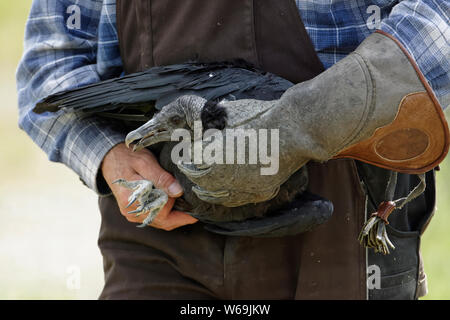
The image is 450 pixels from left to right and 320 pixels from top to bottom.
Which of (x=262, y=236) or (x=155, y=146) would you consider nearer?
(x=262, y=236)

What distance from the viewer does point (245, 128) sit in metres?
1.49

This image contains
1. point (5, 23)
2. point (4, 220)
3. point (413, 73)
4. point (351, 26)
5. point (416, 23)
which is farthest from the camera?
point (5, 23)

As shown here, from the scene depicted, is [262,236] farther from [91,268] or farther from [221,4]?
[91,268]

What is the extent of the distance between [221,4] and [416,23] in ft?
1.65

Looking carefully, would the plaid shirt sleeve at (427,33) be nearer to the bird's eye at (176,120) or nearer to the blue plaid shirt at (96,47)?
the blue plaid shirt at (96,47)

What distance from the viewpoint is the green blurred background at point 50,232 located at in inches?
179

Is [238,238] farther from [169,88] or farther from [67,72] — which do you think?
[67,72]

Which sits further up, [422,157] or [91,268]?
[422,157]

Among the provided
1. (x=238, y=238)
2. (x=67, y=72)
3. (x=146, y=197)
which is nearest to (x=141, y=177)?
(x=146, y=197)

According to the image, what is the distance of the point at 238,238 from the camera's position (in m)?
1.79

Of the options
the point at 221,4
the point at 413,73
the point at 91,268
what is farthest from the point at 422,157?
the point at 91,268

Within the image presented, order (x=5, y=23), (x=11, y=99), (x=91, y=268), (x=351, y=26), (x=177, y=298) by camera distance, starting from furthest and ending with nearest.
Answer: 1. (x=5, y=23)
2. (x=11, y=99)
3. (x=91, y=268)
4. (x=177, y=298)
5. (x=351, y=26)

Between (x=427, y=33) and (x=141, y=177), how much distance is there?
816 mm

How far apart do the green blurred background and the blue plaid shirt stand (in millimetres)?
1583
